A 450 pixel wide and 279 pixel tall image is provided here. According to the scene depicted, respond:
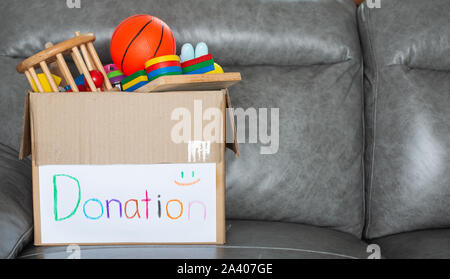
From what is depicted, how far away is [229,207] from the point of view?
114 centimetres

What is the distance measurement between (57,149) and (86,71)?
6.6 inches

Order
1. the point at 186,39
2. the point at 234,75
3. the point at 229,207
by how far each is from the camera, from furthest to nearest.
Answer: the point at 186,39 → the point at 229,207 → the point at 234,75

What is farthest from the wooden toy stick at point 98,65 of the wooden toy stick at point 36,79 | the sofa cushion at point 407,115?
the sofa cushion at point 407,115

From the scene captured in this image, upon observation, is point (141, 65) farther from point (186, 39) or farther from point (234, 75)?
point (186, 39)

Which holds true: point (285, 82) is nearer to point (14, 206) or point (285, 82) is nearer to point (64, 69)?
point (64, 69)

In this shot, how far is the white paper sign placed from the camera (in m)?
0.88

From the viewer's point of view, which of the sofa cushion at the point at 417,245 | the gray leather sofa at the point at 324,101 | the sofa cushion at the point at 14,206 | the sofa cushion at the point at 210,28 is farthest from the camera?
the sofa cushion at the point at 210,28

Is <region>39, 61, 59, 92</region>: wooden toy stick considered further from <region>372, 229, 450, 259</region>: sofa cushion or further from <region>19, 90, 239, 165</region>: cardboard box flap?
<region>372, 229, 450, 259</region>: sofa cushion

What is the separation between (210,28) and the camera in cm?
126

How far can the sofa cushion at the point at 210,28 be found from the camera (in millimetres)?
1249

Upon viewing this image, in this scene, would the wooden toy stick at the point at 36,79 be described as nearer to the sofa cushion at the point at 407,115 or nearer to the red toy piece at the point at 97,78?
the red toy piece at the point at 97,78

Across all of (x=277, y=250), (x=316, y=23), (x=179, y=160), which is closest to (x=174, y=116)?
(x=179, y=160)

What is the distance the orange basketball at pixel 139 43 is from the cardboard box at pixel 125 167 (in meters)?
0.10

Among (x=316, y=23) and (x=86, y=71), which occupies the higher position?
(x=316, y=23)
